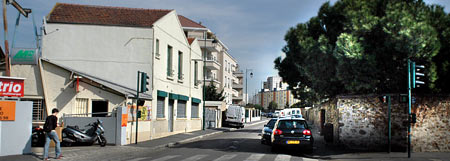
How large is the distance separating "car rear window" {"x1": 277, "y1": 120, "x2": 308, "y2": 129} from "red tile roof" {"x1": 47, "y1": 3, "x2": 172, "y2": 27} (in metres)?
10.6

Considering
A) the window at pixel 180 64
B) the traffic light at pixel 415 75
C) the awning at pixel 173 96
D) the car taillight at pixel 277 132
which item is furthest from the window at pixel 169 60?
the traffic light at pixel 415 75

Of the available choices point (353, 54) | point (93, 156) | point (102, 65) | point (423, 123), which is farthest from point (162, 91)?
point (423, 123)

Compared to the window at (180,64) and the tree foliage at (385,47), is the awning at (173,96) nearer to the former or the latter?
the window at (180,64)

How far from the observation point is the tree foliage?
48.9ft

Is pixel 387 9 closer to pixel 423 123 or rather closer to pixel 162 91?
pixel 423 123

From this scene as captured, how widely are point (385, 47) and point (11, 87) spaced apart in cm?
1352

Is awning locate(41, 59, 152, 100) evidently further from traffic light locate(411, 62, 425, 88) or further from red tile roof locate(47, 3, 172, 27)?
traffic light locate(411, 62, 425, 88)

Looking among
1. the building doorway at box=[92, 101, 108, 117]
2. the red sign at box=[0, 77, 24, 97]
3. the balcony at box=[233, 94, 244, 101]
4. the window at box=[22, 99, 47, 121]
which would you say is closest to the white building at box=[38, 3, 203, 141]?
the building doorway at box=[92, 101, 108, 117]

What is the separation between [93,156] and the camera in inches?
563

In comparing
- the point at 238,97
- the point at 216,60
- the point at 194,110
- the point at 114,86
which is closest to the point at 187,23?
the point at 216,60

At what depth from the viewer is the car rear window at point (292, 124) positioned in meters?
16.4

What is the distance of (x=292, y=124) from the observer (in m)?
16.5

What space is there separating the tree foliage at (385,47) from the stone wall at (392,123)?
599 mm

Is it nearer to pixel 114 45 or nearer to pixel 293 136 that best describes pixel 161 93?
pixel 114 45
